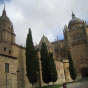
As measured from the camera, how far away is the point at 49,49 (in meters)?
43.3

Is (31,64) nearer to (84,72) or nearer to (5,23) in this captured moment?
(84,72)

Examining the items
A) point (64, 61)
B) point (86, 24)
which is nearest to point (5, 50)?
point (64, 61)

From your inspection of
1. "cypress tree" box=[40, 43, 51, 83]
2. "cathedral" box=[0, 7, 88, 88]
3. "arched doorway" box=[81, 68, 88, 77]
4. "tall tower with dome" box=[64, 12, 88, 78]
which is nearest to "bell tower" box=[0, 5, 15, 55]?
"cathedral" box=[0, 7, 88, 88]

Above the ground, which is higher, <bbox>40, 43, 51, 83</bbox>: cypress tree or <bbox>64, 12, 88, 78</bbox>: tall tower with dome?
<bbox>64, 12, 88, 78</bbox>: tall tower with dome

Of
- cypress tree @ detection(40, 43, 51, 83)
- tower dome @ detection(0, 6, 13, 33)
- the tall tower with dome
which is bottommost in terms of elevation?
cypress tree @ detection(40, 43, 51, 83)

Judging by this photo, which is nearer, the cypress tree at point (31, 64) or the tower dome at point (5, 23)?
the cypress tree at point (31, 64)

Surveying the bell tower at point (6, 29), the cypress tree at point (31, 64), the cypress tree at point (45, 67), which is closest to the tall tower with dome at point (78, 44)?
the bell tower at point (6, 29)

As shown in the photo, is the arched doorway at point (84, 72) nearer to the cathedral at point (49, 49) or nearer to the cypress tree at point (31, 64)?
the cathedral at point (49, 49)

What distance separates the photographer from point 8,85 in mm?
19797

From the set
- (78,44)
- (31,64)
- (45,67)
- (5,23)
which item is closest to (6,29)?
(5,23)

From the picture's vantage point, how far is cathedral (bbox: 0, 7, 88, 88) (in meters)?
20.7

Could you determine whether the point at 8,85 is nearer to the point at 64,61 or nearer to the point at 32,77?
the point at 32,77

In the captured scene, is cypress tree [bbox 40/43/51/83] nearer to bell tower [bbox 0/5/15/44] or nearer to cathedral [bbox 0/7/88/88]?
Result: cathedral [bbox 0/7/88/88]

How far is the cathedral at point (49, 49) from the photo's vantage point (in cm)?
2073
